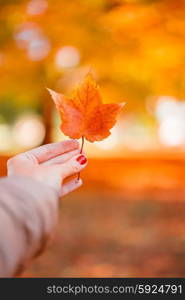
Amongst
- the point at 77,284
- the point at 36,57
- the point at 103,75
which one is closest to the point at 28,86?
the point at 36,57

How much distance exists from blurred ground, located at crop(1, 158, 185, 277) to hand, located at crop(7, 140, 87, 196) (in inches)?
33.4

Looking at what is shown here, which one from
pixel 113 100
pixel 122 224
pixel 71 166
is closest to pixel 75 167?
pixel 71 166

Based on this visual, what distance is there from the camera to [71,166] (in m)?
0.34

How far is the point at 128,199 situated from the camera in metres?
1.58

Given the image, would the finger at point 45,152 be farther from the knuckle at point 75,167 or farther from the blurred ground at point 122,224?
the blurred ground at point 122,224

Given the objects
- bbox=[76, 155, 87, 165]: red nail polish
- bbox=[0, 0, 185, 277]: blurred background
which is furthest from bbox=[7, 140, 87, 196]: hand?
bbox=[0, 0, 185, 277]: blurred background

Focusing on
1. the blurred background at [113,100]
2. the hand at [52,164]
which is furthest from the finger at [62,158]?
the blurred background at [113,100]

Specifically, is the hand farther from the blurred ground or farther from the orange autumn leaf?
the blurred ground

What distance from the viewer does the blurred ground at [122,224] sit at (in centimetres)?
120

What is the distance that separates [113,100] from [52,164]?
955mm

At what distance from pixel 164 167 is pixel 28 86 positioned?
58cm

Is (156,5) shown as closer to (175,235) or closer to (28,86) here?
(28,86)

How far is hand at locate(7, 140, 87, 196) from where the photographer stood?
1.10ft

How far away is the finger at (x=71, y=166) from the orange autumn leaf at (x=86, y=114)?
24 millimetres
